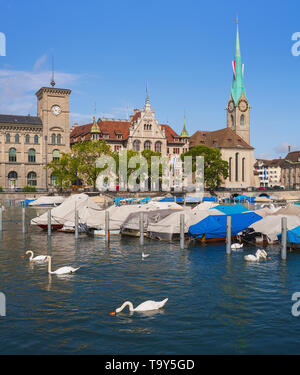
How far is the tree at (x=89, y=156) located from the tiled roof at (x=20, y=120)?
2052 cm

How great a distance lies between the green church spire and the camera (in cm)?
15025

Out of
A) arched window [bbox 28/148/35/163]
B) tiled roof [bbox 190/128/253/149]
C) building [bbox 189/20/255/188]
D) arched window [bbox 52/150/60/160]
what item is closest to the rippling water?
arched window [bbox 28/148/35/163]

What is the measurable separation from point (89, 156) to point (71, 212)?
54317 mm

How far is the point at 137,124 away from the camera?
11394cm

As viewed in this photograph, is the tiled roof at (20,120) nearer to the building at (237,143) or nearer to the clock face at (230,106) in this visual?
the building at (237,143)

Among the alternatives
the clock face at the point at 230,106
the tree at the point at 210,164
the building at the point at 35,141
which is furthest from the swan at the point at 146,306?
the clock face at the point at 230,106

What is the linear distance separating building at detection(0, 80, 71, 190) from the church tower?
65602 millimetres

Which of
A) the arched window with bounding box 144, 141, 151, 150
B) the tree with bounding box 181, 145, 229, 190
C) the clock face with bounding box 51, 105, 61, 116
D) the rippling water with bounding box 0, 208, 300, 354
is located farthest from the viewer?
the arched window with bounding box 144, 141, 151, 150

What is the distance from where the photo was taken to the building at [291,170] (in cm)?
15912

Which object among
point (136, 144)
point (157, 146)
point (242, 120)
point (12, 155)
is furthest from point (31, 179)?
point (242, 120)

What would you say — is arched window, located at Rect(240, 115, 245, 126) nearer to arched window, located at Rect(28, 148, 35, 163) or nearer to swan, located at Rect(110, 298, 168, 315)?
arched window, located at Rect(28, 148, 35, 163)

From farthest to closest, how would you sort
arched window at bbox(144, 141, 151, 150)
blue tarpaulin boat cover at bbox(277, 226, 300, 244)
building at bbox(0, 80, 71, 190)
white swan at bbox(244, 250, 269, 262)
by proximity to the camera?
Answer: arched window at bbox(144, 141, 151, 150) → building at bbox(0, 80, 71, 190) → blue tarpaulin boat cover at bbox(277, 226, 300, 244) → white swan at bbox(244, 250, 269, 262)

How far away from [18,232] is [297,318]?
107 ft

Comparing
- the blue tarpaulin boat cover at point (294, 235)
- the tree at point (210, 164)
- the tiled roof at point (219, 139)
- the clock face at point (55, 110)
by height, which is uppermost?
the clock face at point (55, 110)
